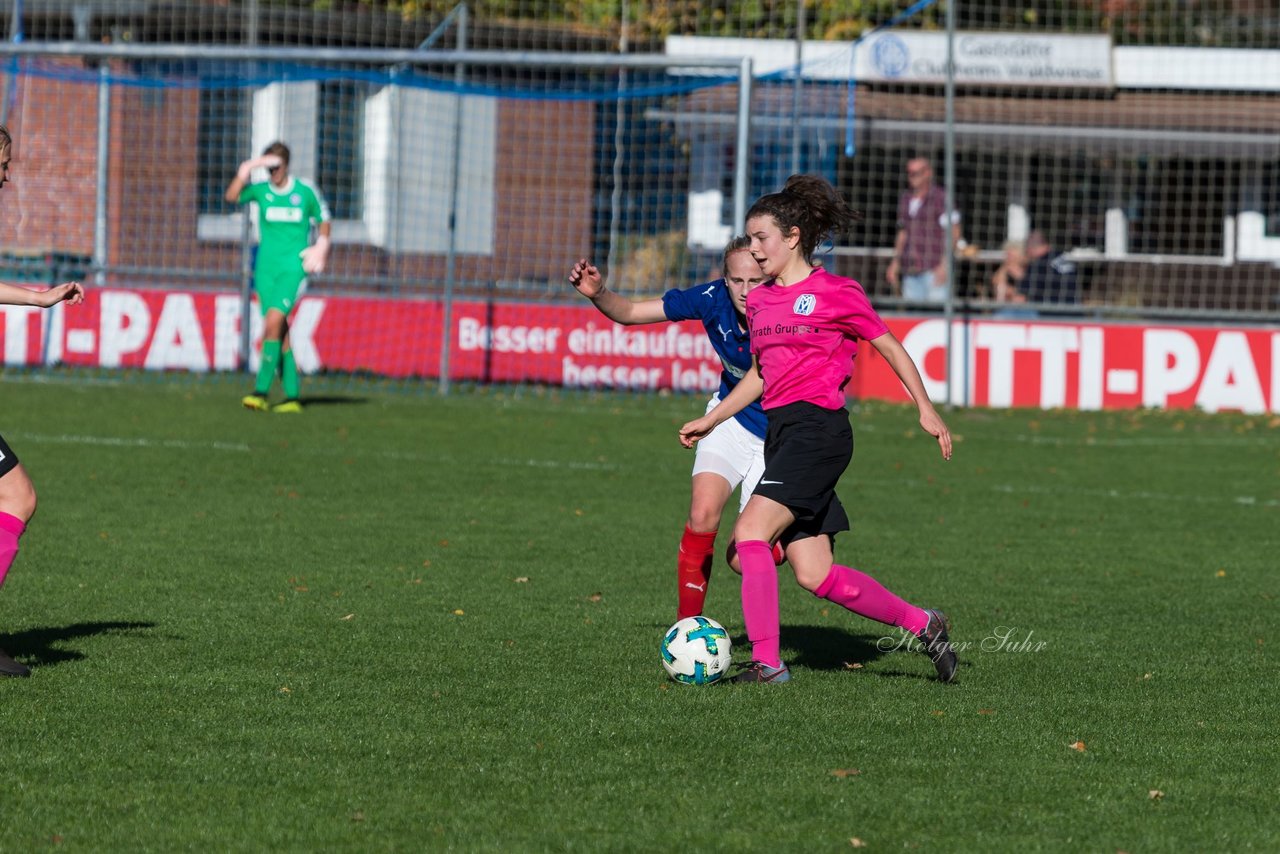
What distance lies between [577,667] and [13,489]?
1.97 m

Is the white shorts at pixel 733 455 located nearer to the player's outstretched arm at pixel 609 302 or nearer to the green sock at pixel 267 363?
the player's outstretched arm at pixel 609 302

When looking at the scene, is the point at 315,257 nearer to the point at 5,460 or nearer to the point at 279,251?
the point at 279,251

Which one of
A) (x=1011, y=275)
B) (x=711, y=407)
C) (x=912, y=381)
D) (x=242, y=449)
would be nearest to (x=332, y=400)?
(x=242, y=449)

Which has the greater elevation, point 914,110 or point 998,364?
point 914,110

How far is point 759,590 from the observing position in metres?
6.10

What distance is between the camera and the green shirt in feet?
51.3

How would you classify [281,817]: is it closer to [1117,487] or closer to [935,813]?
[935,813]

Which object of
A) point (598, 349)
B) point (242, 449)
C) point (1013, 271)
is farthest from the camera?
point (1013, 271)

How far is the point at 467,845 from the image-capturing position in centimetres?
419

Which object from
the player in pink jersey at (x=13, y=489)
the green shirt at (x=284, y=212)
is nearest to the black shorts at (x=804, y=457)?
the player in pink jersey at (x=13, y=489)

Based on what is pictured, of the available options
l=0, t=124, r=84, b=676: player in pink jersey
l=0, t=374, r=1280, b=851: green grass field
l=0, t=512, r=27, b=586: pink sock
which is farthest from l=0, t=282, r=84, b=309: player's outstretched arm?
l=0, t=374, r=1280, b=851: green grass field

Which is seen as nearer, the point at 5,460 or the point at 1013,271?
the point at 5,460

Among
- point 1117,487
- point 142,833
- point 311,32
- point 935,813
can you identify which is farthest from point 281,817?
point 311,32

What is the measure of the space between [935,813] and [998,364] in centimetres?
1432
